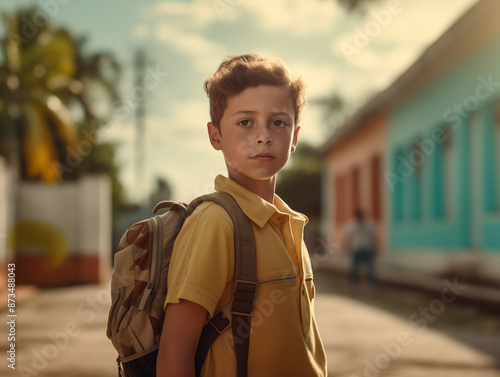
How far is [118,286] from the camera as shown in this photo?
184 centimetres

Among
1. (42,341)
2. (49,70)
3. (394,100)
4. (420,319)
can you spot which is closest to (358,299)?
(420,319)

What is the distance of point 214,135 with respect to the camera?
2.02 metres

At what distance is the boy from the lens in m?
1.74

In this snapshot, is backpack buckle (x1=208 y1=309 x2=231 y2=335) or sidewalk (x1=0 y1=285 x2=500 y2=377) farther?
sidewalk (x1=0 y1=285 x2=500 y2=377)

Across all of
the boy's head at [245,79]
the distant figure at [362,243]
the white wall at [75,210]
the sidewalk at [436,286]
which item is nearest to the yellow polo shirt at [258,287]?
the boy's head at [245,79]

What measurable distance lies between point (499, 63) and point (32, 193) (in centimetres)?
1115

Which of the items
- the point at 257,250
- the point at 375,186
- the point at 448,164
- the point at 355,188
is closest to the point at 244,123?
the point at 257,250

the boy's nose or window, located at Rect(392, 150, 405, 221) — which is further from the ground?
window, located at Rect(392, 150, 405, 221)

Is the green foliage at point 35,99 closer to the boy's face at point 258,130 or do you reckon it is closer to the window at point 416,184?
the window at point 416,184

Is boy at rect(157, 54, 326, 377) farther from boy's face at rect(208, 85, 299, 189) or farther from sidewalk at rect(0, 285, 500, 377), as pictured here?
sidewalk at rect(0, 285, 500, 377)

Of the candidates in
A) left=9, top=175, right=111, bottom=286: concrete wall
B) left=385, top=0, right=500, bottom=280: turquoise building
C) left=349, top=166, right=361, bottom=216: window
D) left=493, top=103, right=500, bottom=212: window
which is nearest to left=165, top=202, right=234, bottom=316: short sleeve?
left=385, top=0, right=500, bottom=280: turquoise building

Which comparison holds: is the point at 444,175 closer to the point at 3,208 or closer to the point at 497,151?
the point at 497,151

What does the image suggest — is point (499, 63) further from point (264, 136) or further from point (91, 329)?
point (264, 136)

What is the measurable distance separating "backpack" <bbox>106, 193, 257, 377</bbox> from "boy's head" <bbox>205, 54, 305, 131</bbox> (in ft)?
0.92
